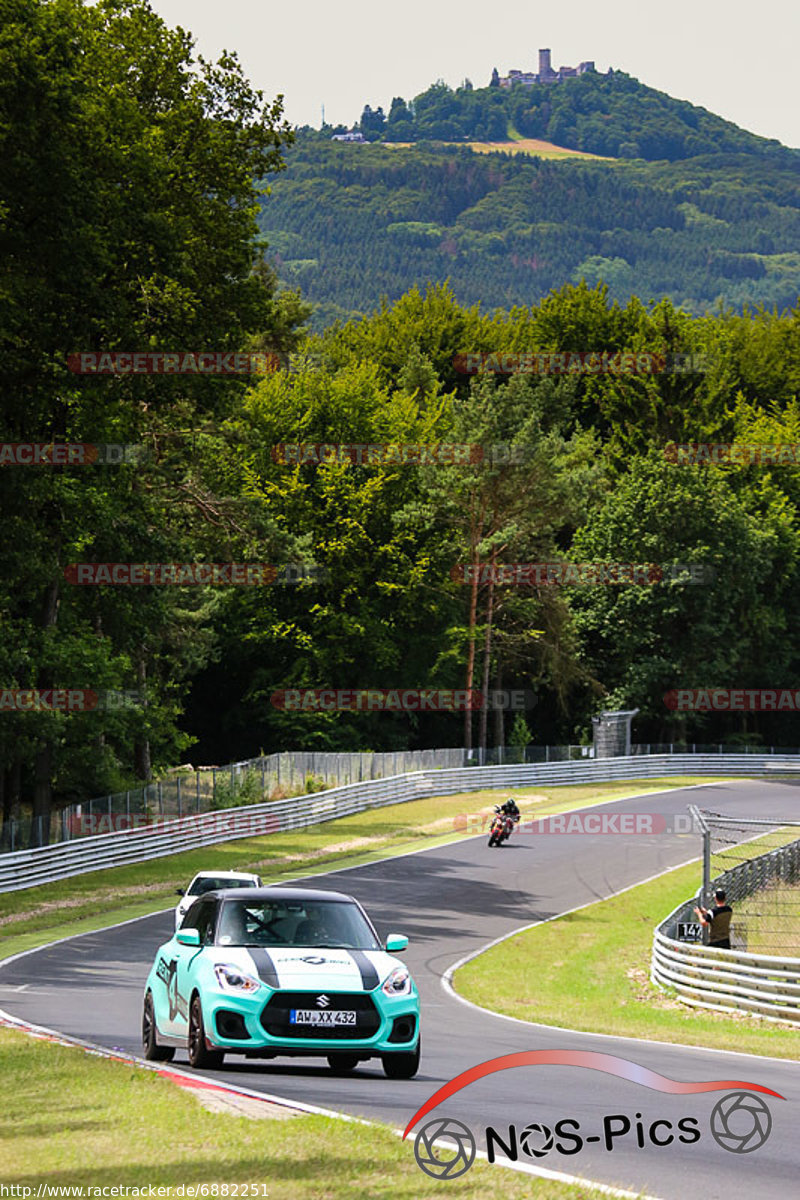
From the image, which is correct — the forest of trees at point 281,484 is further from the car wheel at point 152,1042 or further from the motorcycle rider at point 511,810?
the car wheel at point 152,1042

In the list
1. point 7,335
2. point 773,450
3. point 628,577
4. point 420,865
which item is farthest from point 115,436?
point 773,450

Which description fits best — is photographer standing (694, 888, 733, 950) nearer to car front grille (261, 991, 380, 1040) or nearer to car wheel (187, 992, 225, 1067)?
car front grille (261, 991, 380, 1040)

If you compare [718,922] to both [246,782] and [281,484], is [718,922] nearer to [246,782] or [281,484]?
[246,782]

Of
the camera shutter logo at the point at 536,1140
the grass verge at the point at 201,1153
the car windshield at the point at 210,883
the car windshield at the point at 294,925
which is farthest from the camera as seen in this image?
the car windshield at the point at 210,883

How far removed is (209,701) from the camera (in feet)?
261

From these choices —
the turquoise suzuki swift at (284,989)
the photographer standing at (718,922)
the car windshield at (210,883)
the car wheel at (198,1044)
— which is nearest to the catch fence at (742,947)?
the photographer standing at (718,922)

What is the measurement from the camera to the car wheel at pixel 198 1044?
11.6 metres

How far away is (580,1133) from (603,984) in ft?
56.5

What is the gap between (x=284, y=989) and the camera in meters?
11.5

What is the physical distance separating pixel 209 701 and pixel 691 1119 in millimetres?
70477

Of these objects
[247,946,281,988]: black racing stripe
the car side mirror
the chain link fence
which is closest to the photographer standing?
the car side mirror

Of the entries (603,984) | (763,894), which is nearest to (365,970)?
(603,984)

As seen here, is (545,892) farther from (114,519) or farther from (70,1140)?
(70,1140)

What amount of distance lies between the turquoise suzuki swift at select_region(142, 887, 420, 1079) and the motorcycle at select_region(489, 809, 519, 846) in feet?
107
